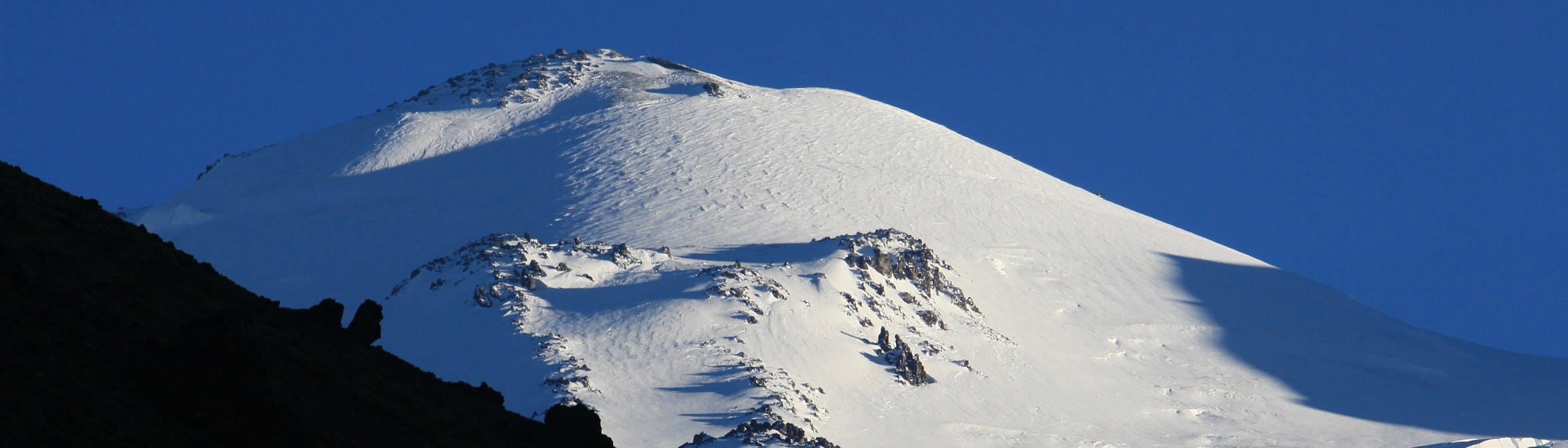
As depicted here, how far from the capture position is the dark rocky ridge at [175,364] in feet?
59.1

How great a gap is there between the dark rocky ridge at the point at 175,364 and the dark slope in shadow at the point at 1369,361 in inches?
2239

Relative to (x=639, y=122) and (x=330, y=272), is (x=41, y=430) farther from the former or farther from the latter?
(x=639, y=122)

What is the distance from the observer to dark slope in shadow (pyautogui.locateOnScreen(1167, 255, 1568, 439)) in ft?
243

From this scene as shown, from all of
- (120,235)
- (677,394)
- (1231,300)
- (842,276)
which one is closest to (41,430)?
(120,235)

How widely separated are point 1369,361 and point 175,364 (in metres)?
71.7

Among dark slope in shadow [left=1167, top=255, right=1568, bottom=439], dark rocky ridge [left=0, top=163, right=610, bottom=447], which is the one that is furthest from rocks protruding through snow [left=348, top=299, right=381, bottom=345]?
dark slope in shadow [left=1167, top=255, right=1568, bottom=439]

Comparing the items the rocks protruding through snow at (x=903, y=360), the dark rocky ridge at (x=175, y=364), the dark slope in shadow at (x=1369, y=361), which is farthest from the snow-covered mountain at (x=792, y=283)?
the dark rocky ridge at (x=175, y=364)

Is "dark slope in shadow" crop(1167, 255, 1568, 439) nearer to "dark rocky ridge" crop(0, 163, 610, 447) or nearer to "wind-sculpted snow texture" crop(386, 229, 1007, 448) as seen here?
"wind-sculpted snow texture" crop(386, 229, 1007, 448)

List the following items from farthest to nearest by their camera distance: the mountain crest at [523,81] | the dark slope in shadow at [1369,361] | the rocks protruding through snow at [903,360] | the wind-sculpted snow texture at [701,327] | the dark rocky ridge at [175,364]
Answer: the mountain crest at [523,81]
the dark slope in shadow at [1369,361]
the rocks protruding through snow at [903,360]
the wind-sculpted snow texture at [701,327]
the dark rocky ridge at [175,364]

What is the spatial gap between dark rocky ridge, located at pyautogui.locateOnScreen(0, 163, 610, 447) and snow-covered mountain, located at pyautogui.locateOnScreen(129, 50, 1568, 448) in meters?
27.0

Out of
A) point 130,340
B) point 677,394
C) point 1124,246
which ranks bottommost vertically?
point 130,340

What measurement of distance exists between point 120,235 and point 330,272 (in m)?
53.2

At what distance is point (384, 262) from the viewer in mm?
75688

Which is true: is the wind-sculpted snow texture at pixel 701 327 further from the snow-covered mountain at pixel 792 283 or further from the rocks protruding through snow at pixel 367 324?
the rocks protruding through snow at pixel 367 324
